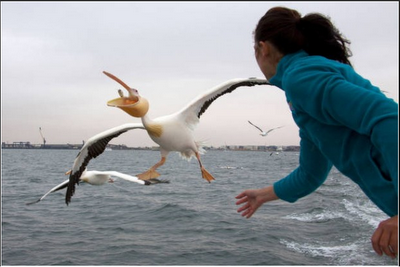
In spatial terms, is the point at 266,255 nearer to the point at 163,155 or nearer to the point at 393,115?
the point at 163,155

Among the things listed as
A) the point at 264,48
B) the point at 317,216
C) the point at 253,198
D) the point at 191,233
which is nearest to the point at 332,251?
the point at 191,233

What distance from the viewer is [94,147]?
533 centimetres

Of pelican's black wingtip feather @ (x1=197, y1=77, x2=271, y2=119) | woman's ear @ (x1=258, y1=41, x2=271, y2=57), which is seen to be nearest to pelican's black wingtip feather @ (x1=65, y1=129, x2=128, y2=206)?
pelican's black wingtip feather @ (x1=197, y1=77, x2=271, y2=119)

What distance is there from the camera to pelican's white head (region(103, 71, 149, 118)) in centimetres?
271

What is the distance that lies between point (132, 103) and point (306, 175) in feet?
4.45

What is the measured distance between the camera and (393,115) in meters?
1.21

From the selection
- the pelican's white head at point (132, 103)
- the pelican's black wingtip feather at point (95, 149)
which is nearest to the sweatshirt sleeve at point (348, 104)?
the pelican's white head at point (132, 103)

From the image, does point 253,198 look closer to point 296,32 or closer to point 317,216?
point 296,32

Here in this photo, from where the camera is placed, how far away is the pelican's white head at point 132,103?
271 centimetres

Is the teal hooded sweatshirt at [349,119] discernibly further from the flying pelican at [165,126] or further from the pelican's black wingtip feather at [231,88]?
the pelican's black wingtip feather at [231,88]

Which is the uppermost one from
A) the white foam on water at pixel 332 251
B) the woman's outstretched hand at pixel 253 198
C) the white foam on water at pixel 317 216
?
the woman's outstretched hand at pixel 253 198

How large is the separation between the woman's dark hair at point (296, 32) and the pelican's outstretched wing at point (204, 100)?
103 inches

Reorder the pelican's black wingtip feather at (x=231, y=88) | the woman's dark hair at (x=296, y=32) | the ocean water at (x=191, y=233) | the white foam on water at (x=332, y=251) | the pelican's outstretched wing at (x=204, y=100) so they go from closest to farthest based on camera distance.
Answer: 1. the woman's dark hair at (x=296, y=32)
2. the pelican's outstretched wing at (x=204, y=100)
3. the pelican's black wingtip feather at (x=231, y=88)
4. the white foam on water at (x=332, y=251)
5. the ocean water at (x=191, y=233)

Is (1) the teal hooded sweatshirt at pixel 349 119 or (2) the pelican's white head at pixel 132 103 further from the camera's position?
(2) the pelican's white head at pixel 132 103
